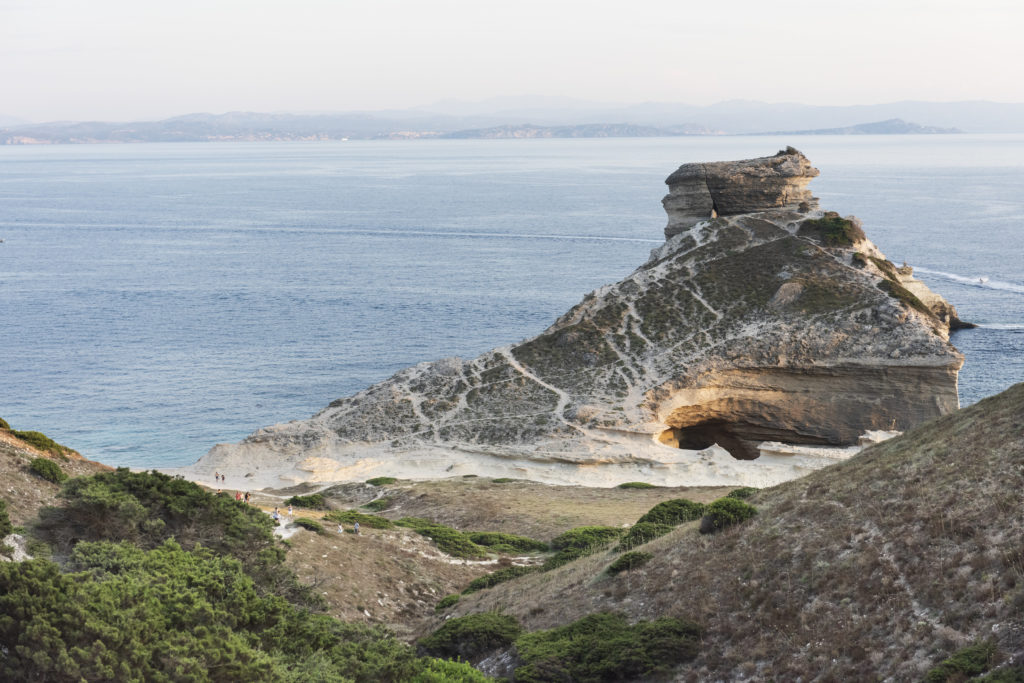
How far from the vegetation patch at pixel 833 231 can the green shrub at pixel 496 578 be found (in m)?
47.2

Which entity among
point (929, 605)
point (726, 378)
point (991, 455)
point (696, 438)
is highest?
point (991, 455)

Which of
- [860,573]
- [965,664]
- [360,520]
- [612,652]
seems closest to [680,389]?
[360,520]

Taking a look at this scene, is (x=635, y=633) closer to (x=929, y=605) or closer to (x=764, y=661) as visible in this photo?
(x=764, y=661)

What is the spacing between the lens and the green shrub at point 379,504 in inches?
1888

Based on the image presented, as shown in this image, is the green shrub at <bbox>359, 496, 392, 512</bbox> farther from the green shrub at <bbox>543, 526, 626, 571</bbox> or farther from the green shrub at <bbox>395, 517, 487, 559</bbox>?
the green shrub at <bbox>543, 526, 626, 571</bbox>

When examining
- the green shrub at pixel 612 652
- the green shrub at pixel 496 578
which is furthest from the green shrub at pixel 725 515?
the green shrub at pixel 496 578

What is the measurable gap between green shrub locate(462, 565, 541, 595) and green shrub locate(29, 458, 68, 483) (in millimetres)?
13838

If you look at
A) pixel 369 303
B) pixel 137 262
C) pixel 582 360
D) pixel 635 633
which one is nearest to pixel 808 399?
pixel 582 360

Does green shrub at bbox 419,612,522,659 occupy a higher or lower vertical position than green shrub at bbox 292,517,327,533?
higher

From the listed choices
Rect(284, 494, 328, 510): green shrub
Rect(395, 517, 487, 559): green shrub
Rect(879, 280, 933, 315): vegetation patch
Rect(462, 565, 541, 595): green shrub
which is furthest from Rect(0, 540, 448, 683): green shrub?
Rect(879, 280, 933, 315): vegetation patch

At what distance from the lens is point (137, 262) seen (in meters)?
140

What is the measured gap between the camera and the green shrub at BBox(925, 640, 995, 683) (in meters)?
16.0

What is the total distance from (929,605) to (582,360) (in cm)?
4759

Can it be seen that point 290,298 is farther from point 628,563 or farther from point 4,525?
point 628,563
